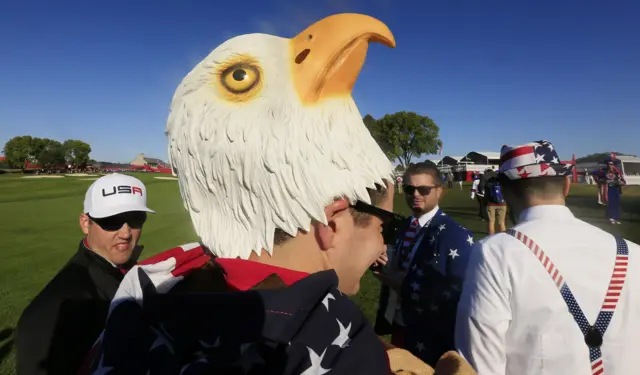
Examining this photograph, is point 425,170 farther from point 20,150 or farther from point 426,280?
point 20,150

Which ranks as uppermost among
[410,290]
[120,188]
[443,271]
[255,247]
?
[120,188]

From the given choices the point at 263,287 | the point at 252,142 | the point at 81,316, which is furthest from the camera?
the point at 81,316

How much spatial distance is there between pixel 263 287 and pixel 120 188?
8.30 ft

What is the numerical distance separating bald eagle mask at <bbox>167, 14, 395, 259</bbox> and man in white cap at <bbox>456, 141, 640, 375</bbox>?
3.32 feet

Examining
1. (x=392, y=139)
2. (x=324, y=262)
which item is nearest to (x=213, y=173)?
(x=324, y=262)

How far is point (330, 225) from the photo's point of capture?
1312 mm

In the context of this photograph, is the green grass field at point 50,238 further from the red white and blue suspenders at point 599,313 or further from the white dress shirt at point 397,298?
the red white and blue suspenders at point 599,313

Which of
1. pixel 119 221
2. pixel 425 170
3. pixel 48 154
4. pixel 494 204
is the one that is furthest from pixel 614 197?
pixel 48 154

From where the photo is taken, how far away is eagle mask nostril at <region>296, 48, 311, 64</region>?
4.34 ft

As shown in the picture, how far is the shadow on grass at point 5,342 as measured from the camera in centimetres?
425

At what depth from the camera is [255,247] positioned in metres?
1.32

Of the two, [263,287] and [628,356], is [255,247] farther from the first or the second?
[628,356]

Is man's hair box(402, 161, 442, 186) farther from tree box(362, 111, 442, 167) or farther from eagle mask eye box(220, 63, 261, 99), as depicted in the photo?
tree box(362, 111, 442, 167)

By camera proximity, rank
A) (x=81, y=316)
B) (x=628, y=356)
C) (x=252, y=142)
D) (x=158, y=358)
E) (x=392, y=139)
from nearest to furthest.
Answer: (x=158, y=358) → (x=252, y=142) → (x=628, y=356) → (x=81, y=316) → (x=392, y=139)
